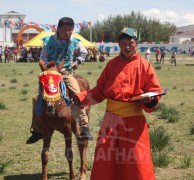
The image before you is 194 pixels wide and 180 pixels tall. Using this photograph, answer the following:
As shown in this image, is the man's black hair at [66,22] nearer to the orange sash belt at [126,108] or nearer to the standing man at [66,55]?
the standing man at [66,55]

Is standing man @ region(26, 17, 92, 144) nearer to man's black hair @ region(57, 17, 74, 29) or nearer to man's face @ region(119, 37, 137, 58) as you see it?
man's black hair @ region(57, 17, 74, 29)

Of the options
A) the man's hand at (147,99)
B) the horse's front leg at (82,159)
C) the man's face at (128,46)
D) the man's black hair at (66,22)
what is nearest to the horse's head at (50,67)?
the man's black hair at (66,22)

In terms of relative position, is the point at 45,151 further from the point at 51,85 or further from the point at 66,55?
the point at 66,55

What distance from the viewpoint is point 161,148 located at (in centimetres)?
797

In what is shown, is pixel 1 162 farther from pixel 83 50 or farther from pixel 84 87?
pixel 83 50

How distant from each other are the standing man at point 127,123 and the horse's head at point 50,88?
1220mm

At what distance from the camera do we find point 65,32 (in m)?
6.65

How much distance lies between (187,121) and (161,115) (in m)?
0.85

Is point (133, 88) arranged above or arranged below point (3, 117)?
above

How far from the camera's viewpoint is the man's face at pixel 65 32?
6.61 metres

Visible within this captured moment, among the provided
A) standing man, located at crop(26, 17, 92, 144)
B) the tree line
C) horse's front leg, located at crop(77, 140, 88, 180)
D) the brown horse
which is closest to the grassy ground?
horse's front leg, located at crop(77, 140, 88, 180)

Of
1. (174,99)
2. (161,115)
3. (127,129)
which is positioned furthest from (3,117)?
(127,129)

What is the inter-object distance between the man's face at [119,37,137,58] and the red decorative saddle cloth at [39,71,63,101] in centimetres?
146

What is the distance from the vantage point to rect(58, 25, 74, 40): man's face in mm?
6609
